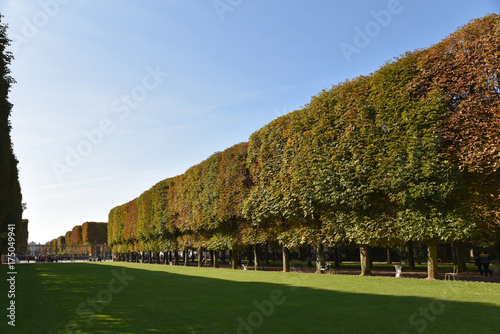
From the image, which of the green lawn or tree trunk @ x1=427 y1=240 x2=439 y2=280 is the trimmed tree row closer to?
tree trunk @ x1=427 y1=240 x2=439 y2=280

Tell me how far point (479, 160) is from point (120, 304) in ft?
51.8

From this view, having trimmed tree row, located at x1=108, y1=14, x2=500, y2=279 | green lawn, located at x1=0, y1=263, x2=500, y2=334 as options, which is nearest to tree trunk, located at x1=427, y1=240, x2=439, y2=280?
trimmed tree row, located at x1=108, y1=14, x2=500, y2=279

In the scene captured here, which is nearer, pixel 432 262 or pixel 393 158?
pixel 432 262

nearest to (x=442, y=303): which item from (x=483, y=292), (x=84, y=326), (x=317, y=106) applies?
(x=483, y=292)

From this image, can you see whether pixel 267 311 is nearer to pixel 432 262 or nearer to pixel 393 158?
pixel 393 158

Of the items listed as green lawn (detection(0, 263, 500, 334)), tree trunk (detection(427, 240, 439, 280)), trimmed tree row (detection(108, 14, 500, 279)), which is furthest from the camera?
tree trunk (detection(427, 240, 439, 280))

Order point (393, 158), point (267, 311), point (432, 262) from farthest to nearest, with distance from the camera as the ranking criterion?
point (393, 158)
point (432, 262)
point (267, 311)

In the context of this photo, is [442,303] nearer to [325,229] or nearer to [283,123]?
[325,229]

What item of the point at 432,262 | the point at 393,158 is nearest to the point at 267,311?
the point at 393,158

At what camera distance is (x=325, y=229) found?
81.3 ft

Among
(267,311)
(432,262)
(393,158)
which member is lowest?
(432,262)

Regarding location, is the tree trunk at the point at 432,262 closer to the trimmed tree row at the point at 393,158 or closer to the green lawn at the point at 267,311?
the trimmed tree row at the point at 393,158

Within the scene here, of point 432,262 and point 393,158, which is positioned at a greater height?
point 393,158

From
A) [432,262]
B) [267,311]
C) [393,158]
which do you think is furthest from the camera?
[393,158]
